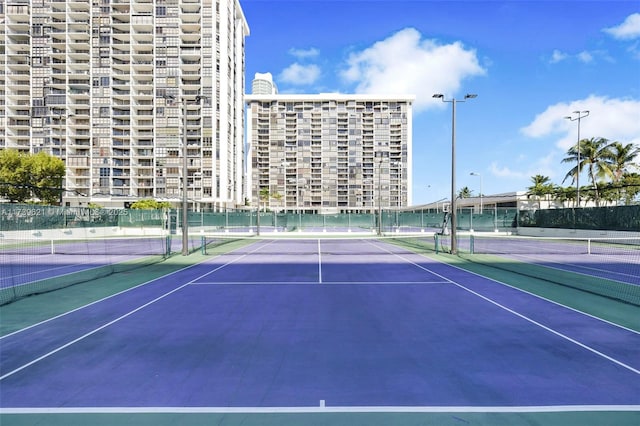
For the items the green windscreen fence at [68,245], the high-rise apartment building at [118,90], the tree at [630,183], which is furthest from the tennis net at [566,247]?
the high-rise apartment building at [118,90]

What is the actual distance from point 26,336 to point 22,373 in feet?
7.00

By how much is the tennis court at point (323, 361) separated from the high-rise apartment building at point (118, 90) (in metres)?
71.7

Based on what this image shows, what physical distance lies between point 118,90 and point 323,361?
88394mm

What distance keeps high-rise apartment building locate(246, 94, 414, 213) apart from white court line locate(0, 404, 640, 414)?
11844cm

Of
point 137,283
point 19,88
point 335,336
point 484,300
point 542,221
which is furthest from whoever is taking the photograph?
point 19,88

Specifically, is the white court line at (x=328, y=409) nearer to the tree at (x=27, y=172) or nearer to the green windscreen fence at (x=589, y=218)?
the green windscreen fence at (x=589, y=218)

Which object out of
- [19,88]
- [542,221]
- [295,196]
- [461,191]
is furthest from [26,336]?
[461,191]

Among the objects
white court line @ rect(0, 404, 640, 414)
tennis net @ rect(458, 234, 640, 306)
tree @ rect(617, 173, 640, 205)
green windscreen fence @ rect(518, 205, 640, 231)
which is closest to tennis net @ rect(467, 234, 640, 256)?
tennis net @ rect(458, 234, 640, 306)

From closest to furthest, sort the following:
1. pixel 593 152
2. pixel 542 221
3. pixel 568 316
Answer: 1. pixel 568 316
2. pixel 542 221
3. pixel 593 152

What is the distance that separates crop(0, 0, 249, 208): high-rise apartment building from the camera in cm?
7662

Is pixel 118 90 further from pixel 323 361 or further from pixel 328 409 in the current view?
pixel 328 409

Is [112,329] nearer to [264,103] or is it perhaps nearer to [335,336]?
[335,336]

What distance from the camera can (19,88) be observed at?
7819 centimetres

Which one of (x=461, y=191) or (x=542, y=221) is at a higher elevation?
(x=461, y=191)
